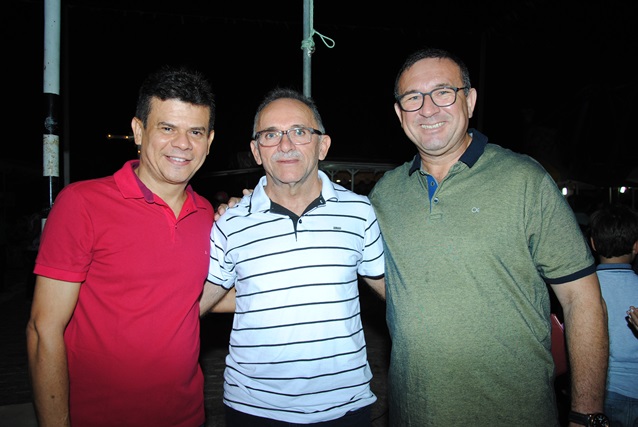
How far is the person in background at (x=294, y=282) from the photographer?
235cm

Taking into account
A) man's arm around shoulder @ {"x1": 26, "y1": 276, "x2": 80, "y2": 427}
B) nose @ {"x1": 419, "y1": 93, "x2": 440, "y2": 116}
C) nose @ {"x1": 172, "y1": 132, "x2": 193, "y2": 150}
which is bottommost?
man's arm around shoulder @ {"x1": 26, "y1": 276, "x2": 80, "y2": 427}

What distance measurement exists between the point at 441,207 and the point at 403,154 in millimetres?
17448

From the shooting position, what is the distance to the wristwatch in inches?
82.5

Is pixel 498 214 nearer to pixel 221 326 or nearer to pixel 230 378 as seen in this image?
pixel 230 378

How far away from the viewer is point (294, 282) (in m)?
2.41

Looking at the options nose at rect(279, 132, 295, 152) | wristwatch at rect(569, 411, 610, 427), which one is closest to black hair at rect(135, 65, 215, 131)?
nose at rect(279, 132, 295, 152)

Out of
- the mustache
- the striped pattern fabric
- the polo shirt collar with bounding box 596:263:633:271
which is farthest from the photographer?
the polo shirt collar with bounding box 596:263:633:271

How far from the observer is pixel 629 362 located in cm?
287

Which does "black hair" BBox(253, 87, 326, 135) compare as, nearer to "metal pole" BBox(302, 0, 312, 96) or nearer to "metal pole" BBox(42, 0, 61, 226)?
"metal pole" BBox(302, 0, 312, 96)

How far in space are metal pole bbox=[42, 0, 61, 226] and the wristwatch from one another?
12.1 feet

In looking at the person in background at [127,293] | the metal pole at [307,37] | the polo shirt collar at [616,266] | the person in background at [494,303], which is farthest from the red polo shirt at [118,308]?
the polo shirt collar at [616,266]

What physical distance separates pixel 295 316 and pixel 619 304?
7.81 ft

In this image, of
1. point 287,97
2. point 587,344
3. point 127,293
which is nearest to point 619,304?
point 587,344

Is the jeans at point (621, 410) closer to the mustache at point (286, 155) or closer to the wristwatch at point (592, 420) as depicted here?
the wristwatch at point (592, 420)
